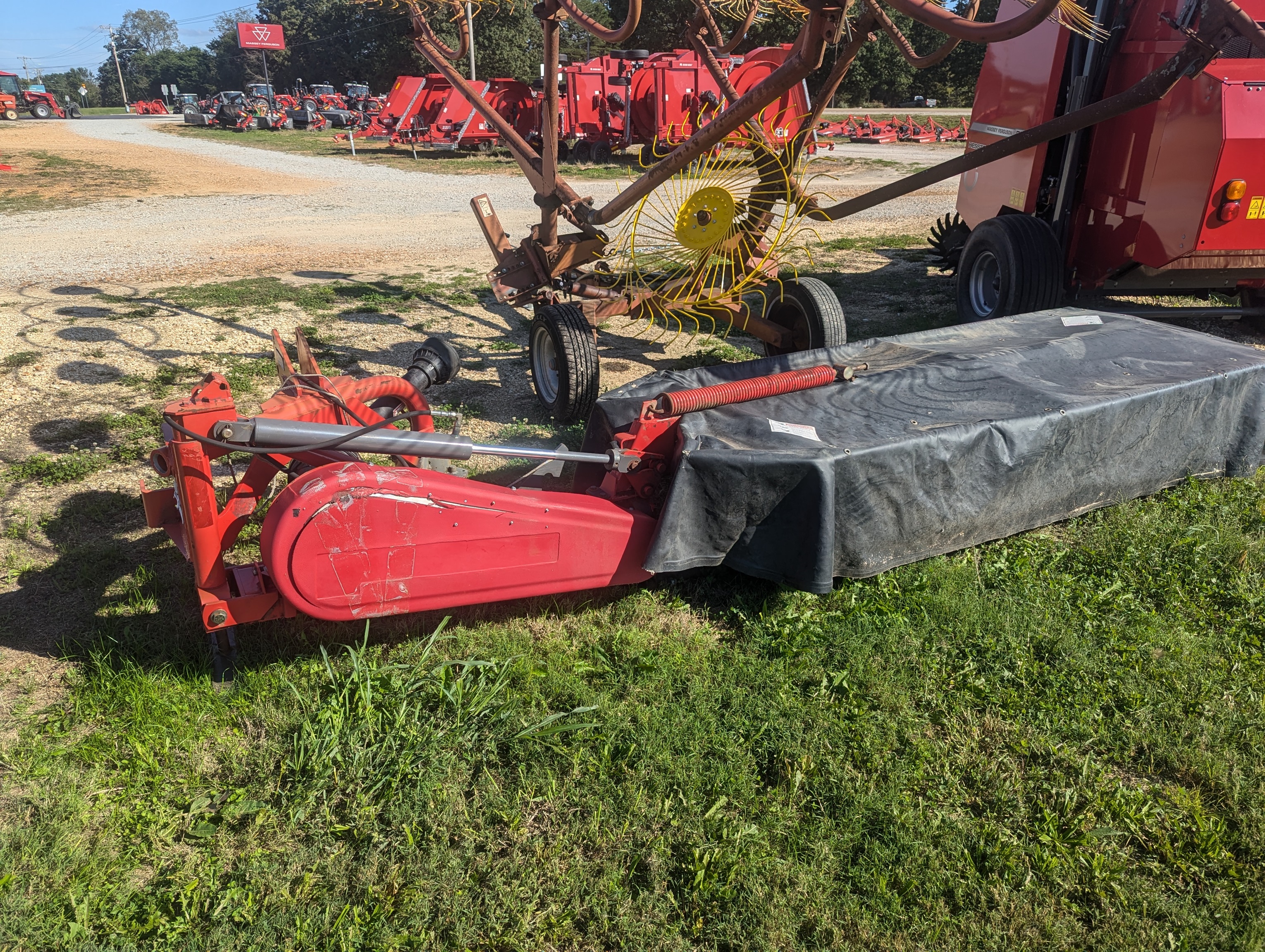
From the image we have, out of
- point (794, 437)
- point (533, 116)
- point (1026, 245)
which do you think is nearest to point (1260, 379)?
point (1026, 245)

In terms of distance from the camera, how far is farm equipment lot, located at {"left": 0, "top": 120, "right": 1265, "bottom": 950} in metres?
2.32

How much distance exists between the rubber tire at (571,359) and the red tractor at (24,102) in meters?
53.1

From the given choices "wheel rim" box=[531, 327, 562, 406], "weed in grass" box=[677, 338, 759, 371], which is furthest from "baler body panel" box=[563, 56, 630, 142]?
"wheel rim" box=[531, 327, 562, 406]

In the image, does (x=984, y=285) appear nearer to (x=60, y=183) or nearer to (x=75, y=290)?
(x=75, y=290)

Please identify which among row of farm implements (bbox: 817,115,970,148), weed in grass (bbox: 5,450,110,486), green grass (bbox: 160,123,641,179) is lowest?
weed in grass (bbox: 5,450,110,486)

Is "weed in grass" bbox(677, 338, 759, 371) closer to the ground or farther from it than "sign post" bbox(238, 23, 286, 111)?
closer to the ground

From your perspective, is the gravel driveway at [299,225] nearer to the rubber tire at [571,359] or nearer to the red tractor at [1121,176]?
the rubber tire at [571,359]

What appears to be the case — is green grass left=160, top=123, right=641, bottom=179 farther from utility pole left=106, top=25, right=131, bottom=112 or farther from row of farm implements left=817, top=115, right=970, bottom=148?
utility pole left=106, top=25, right=131, bottom=112

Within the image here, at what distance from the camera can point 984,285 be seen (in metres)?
6.82

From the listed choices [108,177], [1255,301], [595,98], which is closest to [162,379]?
[1255,301]

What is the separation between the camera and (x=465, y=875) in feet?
7.91

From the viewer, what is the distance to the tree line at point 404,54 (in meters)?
37.8

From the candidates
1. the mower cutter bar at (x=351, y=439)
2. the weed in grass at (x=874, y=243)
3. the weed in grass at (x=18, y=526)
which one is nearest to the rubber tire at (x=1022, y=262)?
the mower cutter bar at (x=351, y=439)

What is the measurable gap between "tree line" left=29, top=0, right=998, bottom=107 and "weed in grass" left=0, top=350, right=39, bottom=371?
3.62m
